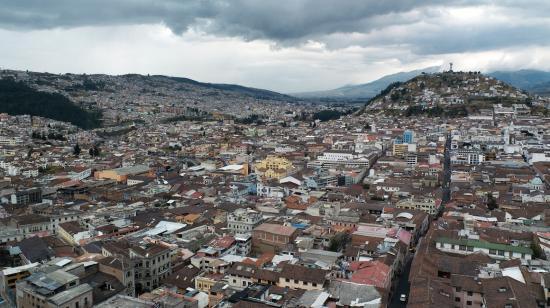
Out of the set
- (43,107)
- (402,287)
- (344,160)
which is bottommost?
Answer: (402,287)

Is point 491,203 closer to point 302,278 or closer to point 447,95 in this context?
point 302,278

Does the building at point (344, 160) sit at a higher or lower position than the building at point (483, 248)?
higher

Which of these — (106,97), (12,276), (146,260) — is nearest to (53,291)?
(12,276)

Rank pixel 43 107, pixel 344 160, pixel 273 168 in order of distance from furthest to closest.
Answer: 1. pixel 43 107
2. pixel 344 160
3. pixel 273 168

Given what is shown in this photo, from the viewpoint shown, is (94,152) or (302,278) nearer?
(302,278)

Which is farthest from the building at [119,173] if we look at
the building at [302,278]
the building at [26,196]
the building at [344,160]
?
the building at [302,278]

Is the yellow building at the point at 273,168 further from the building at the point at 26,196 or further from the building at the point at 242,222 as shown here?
the building at the point at 26,196

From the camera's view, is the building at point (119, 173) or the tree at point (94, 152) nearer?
the building at point (119, 173)
